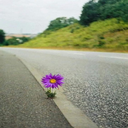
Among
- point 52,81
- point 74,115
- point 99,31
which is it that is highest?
point 99,31

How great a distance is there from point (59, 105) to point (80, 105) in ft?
1.23

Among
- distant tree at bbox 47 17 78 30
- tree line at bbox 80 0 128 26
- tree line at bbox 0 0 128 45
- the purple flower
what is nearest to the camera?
the purple flower

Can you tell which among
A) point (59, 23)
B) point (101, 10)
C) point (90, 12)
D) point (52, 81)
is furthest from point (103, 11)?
point (52, 81)

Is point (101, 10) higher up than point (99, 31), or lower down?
higher up

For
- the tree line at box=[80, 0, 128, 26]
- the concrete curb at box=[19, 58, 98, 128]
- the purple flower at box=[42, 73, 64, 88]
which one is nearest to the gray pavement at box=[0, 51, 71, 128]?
the concrete curb at box=[19, 58, 98, 128]

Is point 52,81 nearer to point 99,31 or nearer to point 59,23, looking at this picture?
point 99,31

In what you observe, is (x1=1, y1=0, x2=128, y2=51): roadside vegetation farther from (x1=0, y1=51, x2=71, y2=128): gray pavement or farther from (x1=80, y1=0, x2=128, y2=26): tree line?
(x1=0, y1=51, x2=71, y2=128): gray pavement

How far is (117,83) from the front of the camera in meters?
4.74

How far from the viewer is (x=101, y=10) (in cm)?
4756

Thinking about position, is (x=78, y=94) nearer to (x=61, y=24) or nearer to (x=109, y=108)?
(x=109, y=108)

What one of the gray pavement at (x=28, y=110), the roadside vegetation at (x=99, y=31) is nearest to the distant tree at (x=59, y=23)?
the roadside vegetation at (x=99, y=31)

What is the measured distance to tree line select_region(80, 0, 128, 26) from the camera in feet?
132

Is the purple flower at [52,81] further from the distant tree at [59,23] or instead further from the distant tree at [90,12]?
the distant tree at [59,23]

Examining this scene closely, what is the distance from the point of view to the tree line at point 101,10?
4032 centimetres
